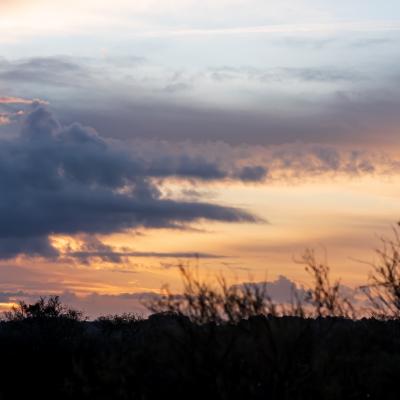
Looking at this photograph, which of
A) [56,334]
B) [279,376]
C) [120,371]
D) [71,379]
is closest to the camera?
[279,376]

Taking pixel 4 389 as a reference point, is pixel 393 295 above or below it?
above

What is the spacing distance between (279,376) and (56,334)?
19650 mm

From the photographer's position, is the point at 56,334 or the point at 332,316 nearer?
the point at 332,316

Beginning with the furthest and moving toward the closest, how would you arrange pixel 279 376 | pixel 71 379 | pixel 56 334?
pixel 56 334, pixel 71 379, pixel 279 376

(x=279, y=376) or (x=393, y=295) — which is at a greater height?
(x=393, y=295)

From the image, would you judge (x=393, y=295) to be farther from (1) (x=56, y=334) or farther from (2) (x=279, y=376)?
(1) (x=56, y=334)

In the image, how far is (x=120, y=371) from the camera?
3039 cm

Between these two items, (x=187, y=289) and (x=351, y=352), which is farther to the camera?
(x=351, y=352)

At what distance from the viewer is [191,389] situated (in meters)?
28.1

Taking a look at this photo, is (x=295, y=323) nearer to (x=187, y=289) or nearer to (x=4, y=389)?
(x=187, y=289)

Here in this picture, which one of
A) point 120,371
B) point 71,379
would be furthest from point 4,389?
point 120,371

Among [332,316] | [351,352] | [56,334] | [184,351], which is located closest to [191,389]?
[184,351]

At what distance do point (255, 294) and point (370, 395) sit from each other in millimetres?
5982

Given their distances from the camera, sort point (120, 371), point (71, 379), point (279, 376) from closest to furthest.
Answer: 1. point (279, 376)
2. point (120, 371)
3. point (71, 379)
